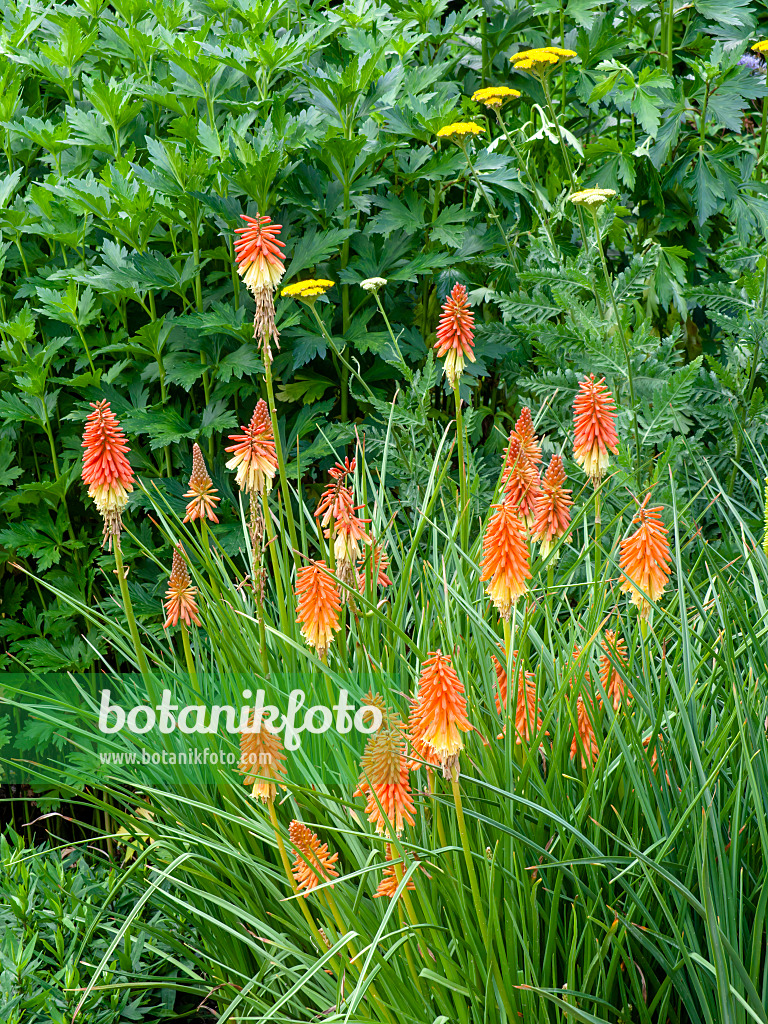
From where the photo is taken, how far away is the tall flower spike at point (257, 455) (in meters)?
1.97

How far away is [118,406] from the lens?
312cm

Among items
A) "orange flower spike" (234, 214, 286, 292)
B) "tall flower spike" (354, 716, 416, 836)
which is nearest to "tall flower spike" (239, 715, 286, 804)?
"tall flower spike" (354, 716, 416, 836)

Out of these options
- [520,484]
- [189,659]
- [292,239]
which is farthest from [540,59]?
[189,659]

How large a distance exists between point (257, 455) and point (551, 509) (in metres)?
0.62

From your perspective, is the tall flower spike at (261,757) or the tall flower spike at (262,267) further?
the tall flower spike at (262,267)

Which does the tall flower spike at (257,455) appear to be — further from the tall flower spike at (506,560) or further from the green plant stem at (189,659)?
the tall flower spike at (506,560)

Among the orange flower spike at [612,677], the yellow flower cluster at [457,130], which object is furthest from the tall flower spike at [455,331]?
the yellow flower cluster at [457,130]

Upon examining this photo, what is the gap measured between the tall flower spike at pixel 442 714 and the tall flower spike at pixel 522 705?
329 mm

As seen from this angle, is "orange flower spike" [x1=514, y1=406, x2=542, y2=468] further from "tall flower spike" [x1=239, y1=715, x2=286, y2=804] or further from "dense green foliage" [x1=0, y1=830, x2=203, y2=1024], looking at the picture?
"dense green foliage" [x1=0, y1=830, x2=203, y2=1024]

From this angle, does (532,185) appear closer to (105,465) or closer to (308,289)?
(308,289)

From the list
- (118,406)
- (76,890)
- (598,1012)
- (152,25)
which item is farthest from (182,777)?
(152,25)

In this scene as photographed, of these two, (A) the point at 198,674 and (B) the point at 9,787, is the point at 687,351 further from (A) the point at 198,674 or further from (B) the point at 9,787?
(B) the point at 9,787

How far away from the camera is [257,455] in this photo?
1.97 meters

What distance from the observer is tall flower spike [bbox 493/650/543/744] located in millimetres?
1677
